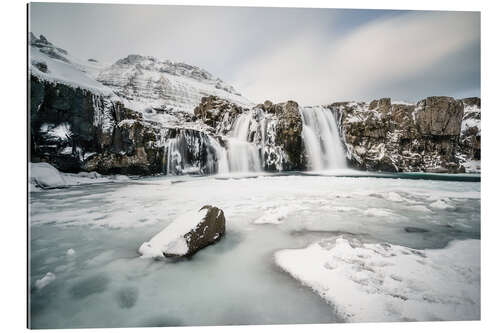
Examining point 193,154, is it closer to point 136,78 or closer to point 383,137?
point 136,78

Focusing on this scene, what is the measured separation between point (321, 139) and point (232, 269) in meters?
11.2

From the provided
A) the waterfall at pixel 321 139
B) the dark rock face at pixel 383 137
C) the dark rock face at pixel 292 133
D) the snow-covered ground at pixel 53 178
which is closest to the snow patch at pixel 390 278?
the snow-covered ground at pixel 53 178

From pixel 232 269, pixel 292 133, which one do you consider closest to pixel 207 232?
pixel 232 269

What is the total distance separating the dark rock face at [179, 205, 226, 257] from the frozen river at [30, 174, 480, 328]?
0.23 feet

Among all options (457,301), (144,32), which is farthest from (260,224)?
(144,32)

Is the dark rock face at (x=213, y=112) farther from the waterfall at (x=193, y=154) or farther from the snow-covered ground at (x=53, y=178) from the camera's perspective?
the snow-covered ground at (x=53, y=178)

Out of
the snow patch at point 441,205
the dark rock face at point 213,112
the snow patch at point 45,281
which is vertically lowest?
the snow patch at point 45,281

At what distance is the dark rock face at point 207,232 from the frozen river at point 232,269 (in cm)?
7

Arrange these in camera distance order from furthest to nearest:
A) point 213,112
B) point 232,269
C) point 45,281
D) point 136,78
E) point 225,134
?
1. point 213,112
2. point 225,134
3. point 136,78
4. point 232,269
5. point 45,281

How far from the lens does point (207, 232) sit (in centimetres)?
203

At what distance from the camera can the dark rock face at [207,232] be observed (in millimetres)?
1865

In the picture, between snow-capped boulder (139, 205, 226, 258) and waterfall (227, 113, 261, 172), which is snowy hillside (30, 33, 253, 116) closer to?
waterfall (227, 113, 261, 172)
